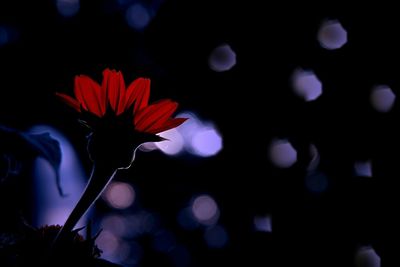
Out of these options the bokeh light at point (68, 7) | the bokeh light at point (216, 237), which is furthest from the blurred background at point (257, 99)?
the bokeh light at point (216, 237)

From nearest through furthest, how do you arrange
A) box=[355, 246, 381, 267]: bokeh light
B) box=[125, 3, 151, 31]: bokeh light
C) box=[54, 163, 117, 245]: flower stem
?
box=[54, 163, 117, 245]: flower stem, box=[355, 246, 381, 267]: bokeh light, box=[125, 3, 151, 31]: bokeh light

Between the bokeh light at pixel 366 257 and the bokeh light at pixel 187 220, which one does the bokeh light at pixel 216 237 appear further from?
the bokeh light at pixel 366 257

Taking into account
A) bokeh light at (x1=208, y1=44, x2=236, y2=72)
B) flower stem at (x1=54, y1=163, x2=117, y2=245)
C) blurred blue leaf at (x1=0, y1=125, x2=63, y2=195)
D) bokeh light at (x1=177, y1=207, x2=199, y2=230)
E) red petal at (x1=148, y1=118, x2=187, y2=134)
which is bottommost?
bokeh light at (x1=177, y1=207, x2=199, y2=230)

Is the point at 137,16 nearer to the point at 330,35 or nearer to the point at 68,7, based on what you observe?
the point at 68,7

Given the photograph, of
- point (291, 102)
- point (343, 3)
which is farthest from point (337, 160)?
point (343, 3)

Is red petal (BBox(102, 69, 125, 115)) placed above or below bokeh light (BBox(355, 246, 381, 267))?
above

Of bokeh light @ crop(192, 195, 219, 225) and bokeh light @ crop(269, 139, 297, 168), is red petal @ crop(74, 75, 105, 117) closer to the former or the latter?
bokeh light @ crop(269, 139, 297, 168)

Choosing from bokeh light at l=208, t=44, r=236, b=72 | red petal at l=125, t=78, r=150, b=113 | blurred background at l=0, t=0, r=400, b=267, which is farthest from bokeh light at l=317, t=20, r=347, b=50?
red petal at l=125, t=78, r=150, b=113
